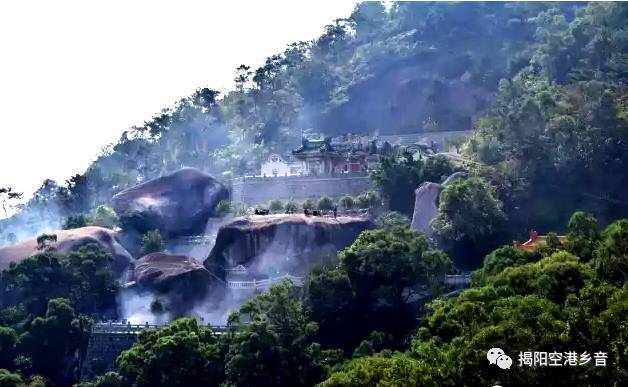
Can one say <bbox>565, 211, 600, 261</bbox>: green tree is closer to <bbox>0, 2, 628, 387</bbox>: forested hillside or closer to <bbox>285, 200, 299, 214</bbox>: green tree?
<bbox>0, 2, 628, 387</bbox>: forested hillside

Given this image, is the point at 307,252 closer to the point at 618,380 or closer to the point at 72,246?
the point at 72,246

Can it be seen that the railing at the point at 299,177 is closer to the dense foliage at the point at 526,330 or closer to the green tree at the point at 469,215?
the green tree at the point at 469,215

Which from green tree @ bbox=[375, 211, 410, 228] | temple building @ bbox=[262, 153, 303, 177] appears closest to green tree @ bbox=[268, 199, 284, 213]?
temple building @ bbox=[262, 153, 303, 177]

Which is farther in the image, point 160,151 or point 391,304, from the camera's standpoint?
point 160,151

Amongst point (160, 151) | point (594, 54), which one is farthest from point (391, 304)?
point (160, 151)

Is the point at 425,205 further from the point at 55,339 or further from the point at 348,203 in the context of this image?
the point at 55,339

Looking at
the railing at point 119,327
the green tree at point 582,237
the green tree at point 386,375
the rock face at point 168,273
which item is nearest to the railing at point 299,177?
the rock face at point 168,273

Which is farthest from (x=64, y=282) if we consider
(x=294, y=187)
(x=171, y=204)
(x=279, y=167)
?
(x=279, y=167)
